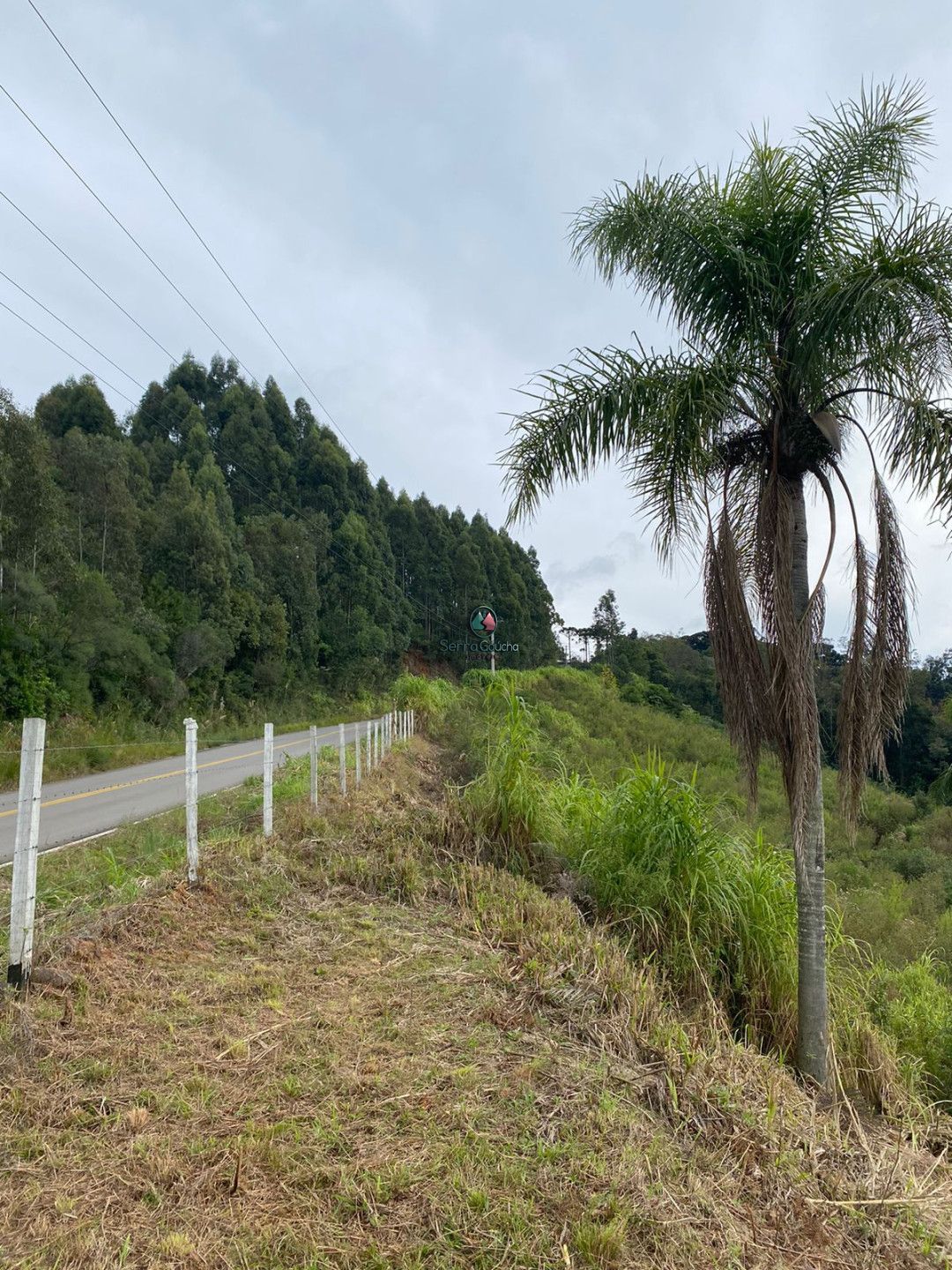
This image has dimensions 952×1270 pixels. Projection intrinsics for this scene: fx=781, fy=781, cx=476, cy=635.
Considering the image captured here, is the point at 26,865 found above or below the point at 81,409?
below

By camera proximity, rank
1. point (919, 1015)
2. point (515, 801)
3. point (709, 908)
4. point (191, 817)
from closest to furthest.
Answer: point (191, 817) → point (709, 908) → point (919, 1015) → point (515, 801)

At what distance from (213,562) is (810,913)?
2720cm

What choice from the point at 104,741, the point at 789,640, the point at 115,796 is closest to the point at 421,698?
the point at 104,741

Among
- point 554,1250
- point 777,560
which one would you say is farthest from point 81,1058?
point 777,560

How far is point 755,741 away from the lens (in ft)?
15.6

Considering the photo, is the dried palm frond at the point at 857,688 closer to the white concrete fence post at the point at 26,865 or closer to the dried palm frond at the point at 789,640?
the dried palm frond at the point at 789,640

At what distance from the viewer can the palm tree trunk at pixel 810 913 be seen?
447cm

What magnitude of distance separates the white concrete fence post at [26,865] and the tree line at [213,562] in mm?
14090

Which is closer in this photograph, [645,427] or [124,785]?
[645,427]

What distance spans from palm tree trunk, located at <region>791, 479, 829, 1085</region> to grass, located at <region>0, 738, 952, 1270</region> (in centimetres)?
56

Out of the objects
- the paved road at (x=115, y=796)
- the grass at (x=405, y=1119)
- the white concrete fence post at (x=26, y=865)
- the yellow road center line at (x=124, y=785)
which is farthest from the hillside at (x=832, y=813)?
the yellow road center line at (x=124, y=785)

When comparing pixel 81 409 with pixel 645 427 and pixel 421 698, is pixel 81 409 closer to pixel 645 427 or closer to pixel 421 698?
pixel 421 698

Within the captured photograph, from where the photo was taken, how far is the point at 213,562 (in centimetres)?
2880

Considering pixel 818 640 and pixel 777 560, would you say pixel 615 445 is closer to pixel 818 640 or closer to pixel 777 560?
pixel 777 560
